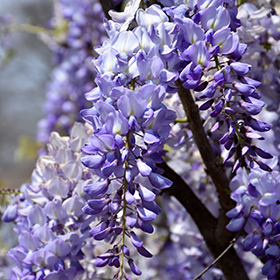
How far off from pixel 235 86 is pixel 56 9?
3.87ft

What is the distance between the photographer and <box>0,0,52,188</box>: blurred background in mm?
3475

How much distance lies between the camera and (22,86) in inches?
173

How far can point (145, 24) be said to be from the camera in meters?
0.47

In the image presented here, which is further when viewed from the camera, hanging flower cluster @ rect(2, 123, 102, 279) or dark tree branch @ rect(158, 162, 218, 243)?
dark tree branch @ rect(158, 162, 218, 243)

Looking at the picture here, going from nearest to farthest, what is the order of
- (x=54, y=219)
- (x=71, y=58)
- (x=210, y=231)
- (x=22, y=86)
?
(x=54, y=219) → (x=210, y=231) → (x=71, y=58) → (x=22, y=86)

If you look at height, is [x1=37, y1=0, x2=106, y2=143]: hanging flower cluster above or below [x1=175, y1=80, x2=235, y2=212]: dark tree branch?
above

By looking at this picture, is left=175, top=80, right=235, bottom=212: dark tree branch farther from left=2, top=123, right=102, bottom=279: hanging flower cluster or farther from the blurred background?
the blurred background

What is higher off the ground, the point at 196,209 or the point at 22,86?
the point at 22,86

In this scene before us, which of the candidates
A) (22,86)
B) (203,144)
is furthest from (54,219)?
(22,86)

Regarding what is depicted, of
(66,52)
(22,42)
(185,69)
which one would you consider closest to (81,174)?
(185,69)

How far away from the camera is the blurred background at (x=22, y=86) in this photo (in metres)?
3.47

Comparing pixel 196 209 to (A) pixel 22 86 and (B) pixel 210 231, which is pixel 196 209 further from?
(A) pixel 22 86

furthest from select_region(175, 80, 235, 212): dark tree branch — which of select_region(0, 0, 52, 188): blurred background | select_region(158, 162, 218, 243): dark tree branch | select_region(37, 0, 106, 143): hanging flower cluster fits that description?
select_region(0, 0, 52, 188): blurred background

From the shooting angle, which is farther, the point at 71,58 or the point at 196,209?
the point at 71,58
